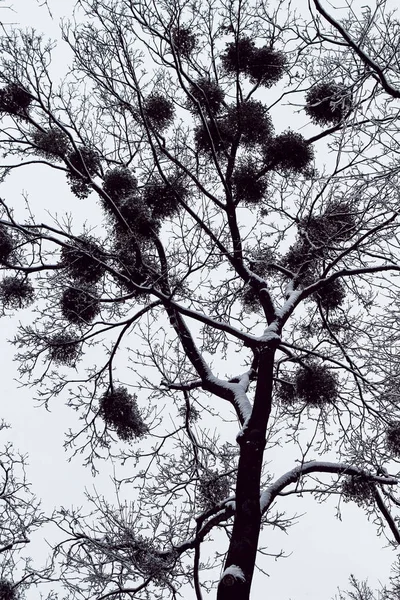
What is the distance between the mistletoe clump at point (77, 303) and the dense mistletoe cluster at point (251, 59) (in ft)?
10.7

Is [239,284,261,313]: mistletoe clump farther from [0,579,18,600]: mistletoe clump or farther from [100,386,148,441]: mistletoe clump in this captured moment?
[0,579,18,600]: mistletoe clump

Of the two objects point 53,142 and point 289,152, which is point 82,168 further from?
point 289,152

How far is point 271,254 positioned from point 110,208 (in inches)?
86.9

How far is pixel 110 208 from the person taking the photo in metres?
6.98

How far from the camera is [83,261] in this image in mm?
6594

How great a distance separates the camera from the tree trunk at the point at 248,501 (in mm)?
4797

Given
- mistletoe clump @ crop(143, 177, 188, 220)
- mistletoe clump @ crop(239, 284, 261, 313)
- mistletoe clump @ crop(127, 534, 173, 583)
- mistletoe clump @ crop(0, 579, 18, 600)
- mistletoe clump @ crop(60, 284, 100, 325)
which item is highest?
mistletoe clump @ crop(239, 284, 261, 313)

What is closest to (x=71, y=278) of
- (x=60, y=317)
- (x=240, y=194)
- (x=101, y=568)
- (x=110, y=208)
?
(x=60, y=317)

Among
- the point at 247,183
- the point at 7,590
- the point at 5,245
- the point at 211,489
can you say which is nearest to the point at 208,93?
the point at 247,183

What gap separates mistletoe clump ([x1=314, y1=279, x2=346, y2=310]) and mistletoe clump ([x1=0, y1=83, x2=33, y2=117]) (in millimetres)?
4243

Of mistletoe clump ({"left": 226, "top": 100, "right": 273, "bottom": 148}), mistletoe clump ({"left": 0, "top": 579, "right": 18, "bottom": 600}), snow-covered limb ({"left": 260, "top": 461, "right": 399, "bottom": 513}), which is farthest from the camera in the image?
mistletoe clump ({"left": 0, "top": 579, "right": 18, "bottom": 600})

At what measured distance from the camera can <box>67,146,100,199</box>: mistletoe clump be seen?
23.1 feet

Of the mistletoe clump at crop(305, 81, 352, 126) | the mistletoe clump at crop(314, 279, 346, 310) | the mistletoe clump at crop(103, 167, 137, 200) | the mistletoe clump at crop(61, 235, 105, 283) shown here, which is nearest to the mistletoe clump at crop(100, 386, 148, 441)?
the mistletoe clump at crop(61, 235, 105, 283)

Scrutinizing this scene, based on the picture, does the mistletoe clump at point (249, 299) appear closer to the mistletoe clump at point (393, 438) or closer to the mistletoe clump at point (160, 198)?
the mistletoe clump at point (160, 198)
